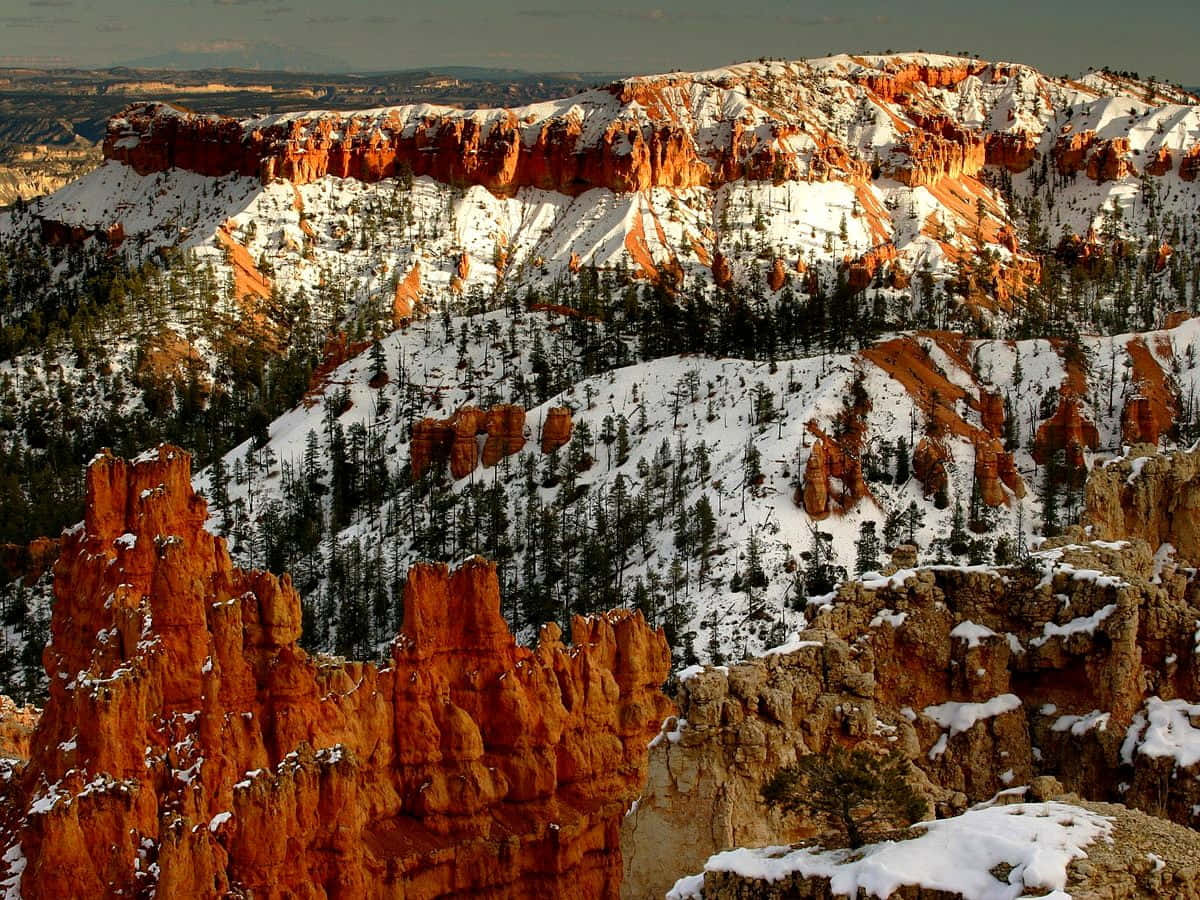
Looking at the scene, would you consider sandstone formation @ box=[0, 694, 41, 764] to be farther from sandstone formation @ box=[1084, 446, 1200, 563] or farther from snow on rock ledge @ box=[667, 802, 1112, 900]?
snow on rock ledge @ box=[667, 802, 1112, 900]

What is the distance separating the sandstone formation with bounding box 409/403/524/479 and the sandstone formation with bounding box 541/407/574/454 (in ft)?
7.29

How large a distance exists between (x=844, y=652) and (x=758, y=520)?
6274cm

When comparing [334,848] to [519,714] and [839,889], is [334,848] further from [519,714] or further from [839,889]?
[839,889]

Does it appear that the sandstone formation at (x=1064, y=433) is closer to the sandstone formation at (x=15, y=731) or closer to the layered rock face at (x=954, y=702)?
the sandstone formation at (x=15, y=731)

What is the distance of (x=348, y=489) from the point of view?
128750 mm

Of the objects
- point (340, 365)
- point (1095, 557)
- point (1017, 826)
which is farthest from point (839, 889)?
point (340, 365)

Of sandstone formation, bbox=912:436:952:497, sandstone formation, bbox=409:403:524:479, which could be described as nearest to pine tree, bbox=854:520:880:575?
sandstone formation, bbox=912:436:952:497

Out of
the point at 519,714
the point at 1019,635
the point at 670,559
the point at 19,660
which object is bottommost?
the point at 19,660

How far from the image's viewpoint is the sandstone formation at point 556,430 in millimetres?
125625

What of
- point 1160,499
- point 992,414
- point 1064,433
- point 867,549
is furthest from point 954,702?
point 992,414

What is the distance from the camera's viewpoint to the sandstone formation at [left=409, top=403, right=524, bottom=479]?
126 metres

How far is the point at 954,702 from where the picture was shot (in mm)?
44125

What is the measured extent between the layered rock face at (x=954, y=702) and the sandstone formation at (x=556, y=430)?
80496mm

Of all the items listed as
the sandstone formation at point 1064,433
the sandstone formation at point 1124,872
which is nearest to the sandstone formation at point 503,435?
the sandstone formation at point 1064,433
